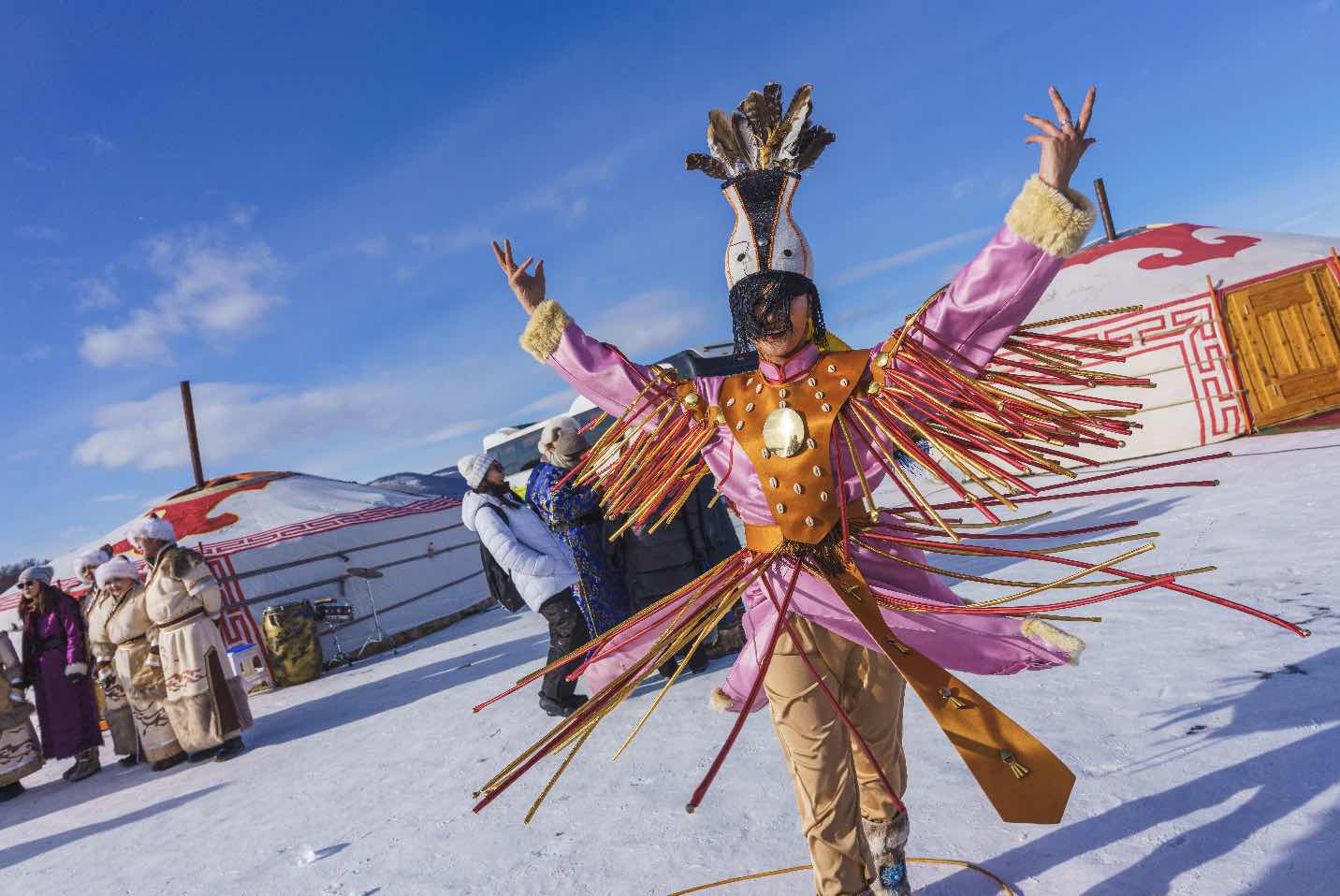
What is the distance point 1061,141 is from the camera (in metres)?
1.35

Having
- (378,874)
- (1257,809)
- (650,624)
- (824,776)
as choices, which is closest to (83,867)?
(378,874)

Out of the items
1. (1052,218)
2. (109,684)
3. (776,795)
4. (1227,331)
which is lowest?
(776,795)

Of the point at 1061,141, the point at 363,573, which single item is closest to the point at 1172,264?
the point at 1061,141

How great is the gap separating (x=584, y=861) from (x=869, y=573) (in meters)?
1.45

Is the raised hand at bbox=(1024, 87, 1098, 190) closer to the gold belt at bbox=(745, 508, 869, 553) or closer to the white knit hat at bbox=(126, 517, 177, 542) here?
the gold belt at bbox=(745, 508, 869, 553)

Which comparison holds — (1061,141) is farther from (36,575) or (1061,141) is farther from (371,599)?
(371,599)

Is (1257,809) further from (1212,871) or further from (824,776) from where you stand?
(824,776)

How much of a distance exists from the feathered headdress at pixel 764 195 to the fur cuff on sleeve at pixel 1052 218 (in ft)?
1.54

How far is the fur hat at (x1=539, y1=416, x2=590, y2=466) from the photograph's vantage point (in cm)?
376

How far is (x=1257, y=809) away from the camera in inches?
72.9

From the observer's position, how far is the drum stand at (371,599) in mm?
8383

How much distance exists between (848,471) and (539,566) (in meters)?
2.62

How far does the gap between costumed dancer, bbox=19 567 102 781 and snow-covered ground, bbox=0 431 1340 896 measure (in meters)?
0.39

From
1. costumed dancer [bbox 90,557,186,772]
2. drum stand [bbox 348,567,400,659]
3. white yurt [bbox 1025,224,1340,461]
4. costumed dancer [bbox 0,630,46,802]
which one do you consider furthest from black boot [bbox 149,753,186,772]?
white yurt [bbox 1025,224,1340,461]
